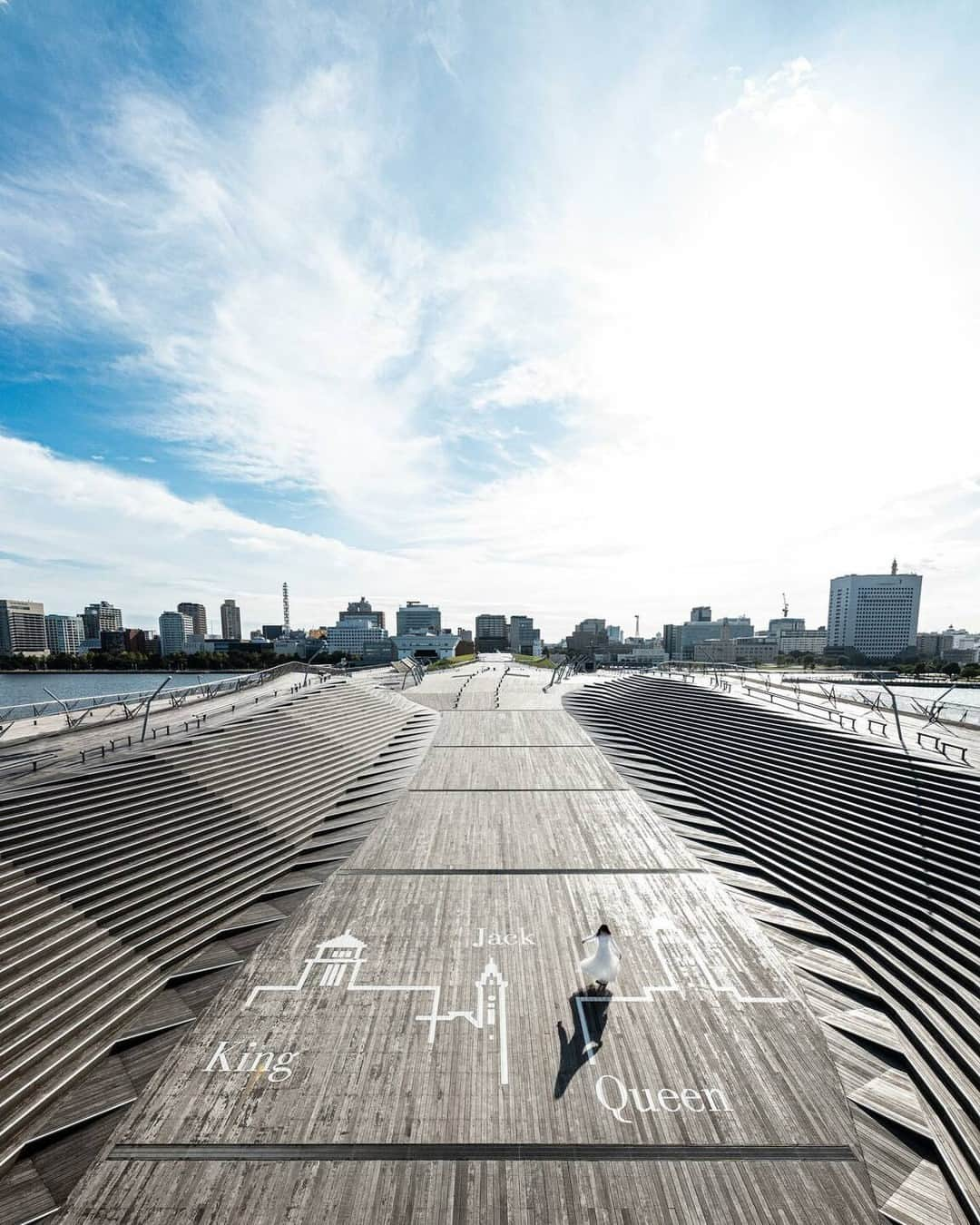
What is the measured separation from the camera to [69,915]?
422 inches

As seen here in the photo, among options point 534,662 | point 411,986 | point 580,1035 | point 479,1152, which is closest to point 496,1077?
point 479,1152

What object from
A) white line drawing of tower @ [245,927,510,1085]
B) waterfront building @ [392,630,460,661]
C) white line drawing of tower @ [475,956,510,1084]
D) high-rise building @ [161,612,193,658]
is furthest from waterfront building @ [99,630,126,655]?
white line drawing of tower @ [475,956,510,1084]

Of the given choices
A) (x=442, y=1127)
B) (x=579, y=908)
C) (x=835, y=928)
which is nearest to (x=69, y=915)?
(x=442, y=1127)

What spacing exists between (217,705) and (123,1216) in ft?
73.2

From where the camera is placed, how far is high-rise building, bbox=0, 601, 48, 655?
441 ft

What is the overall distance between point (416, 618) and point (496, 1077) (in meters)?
153

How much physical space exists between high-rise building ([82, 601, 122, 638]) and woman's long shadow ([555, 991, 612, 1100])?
21720cm

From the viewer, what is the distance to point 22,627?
472 feet

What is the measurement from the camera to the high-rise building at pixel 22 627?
134500 millimetres

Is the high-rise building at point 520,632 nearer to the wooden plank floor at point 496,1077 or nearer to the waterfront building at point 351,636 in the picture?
the waterfront building at point 351,636

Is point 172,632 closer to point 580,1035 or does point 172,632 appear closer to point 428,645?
point 428,645

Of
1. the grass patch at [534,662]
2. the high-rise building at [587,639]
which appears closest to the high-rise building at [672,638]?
the high-rise building at [587,639]

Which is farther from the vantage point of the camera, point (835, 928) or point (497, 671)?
point (497, 671)

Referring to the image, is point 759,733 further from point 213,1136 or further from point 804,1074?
point 213,1136
